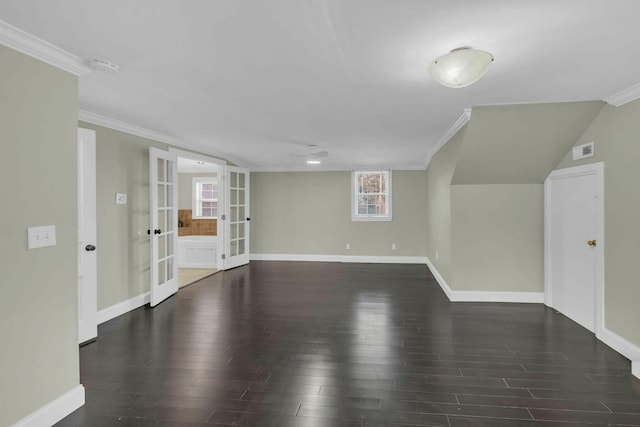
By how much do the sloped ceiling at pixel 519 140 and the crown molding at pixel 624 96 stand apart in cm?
15

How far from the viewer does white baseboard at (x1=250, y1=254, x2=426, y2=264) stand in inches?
297

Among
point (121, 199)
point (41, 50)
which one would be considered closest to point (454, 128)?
point (41, 50)

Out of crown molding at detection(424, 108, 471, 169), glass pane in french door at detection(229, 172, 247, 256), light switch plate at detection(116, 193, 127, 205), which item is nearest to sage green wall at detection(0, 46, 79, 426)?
light switch plate at detection(116, 193, 127, 205)

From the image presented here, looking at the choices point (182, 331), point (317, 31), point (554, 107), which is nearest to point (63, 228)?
point (182, 331)

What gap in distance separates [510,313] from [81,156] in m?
4.89

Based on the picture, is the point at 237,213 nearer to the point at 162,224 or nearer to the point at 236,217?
the point at 236,217

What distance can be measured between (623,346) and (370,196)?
210 inches

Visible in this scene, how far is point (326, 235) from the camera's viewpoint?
7.85 m

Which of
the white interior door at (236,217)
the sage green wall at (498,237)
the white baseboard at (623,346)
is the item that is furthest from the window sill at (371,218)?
the white baseboard at (623,346)

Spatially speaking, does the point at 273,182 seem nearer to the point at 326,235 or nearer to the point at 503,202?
the point at 326,235

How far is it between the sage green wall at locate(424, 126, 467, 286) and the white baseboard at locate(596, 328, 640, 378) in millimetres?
1701

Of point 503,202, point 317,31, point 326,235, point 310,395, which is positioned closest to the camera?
point 317,31

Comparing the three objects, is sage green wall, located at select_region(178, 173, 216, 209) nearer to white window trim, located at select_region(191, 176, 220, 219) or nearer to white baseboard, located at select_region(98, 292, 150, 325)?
white window trim, located at select_region(191, 176, 220, 219)

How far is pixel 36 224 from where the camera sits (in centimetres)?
199
